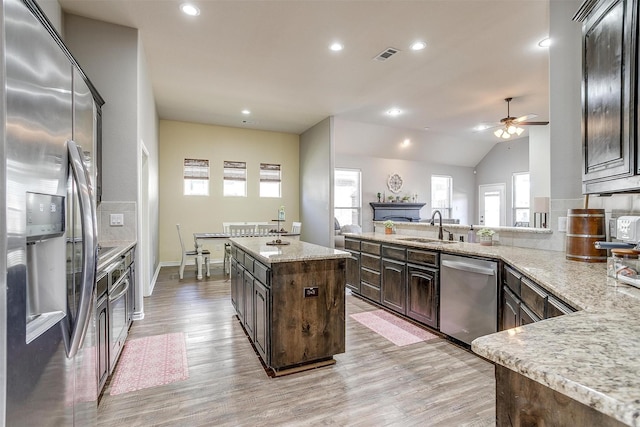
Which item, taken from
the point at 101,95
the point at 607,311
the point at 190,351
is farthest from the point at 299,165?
the point at 607,311

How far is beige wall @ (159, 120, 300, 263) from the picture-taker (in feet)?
22.7

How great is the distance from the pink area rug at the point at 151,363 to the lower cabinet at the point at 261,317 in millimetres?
581

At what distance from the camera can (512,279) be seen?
88.4 inches

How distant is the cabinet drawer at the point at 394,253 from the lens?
350 cm

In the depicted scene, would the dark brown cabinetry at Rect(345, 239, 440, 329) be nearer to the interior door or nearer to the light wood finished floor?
the light wood finished floor

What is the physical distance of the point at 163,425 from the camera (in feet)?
5.97

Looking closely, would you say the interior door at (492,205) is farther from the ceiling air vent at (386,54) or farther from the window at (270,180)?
the ceiling air vent at (386,54)

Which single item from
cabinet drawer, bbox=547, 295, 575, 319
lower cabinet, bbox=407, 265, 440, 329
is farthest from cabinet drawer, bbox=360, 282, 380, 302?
cabinet drawer, bbox=547, 295, 575, 319

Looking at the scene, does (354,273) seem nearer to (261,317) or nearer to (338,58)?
(261,317)

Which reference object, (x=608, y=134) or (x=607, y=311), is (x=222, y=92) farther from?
(x=607, y=311)

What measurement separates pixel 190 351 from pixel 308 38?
346 centimetres

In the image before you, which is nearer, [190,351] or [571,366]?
[571,366]

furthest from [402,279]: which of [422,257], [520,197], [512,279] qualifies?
[520,197]

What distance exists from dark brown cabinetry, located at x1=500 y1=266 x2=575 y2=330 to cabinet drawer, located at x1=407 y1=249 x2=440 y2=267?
2.32 ft
